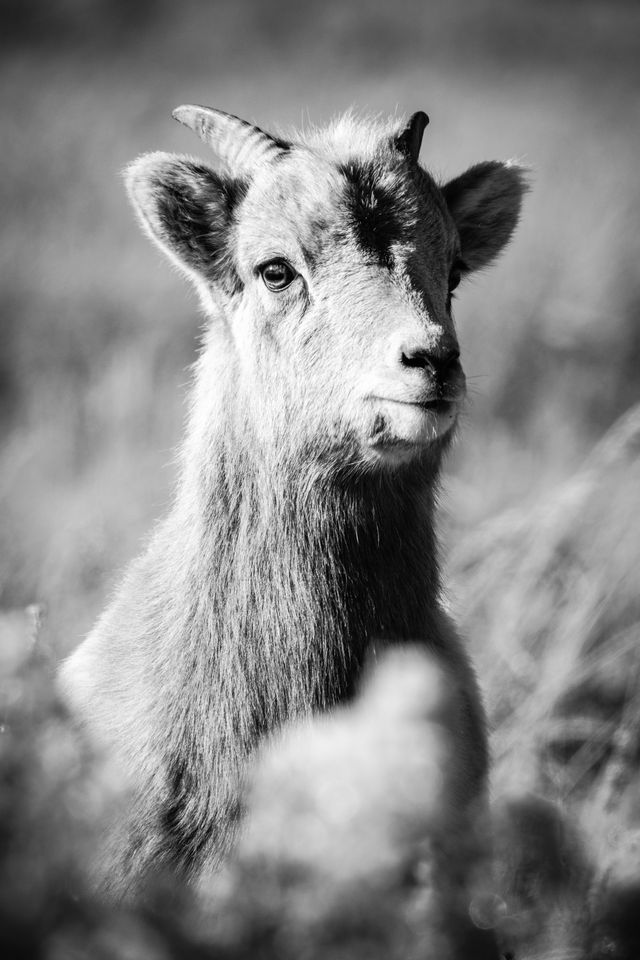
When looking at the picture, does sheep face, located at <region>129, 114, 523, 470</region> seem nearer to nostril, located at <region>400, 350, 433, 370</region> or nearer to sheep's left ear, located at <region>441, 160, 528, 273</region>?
nostril, located at <region>400, 350, 433, 370</region>

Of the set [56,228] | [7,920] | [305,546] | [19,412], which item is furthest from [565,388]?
[7,920]

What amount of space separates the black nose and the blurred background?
2864mm

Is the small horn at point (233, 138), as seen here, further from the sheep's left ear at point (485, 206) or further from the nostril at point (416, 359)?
the nostril at point (416, 359)

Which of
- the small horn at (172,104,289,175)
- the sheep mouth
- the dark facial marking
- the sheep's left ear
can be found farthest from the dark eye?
the sheep's left ear

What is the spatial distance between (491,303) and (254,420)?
7.76 m

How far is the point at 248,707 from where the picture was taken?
320 cm

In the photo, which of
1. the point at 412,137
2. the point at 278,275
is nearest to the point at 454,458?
the point at 412,137

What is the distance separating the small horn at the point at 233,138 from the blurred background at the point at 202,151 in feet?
8.39

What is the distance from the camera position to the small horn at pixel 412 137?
3906 mm

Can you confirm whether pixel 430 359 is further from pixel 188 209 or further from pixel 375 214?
pixel 188 209

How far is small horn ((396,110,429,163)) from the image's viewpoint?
12.8 feet

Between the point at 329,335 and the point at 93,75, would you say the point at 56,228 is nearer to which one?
the point at 93,75

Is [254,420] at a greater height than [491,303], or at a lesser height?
greater

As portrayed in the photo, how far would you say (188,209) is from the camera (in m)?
3.90
